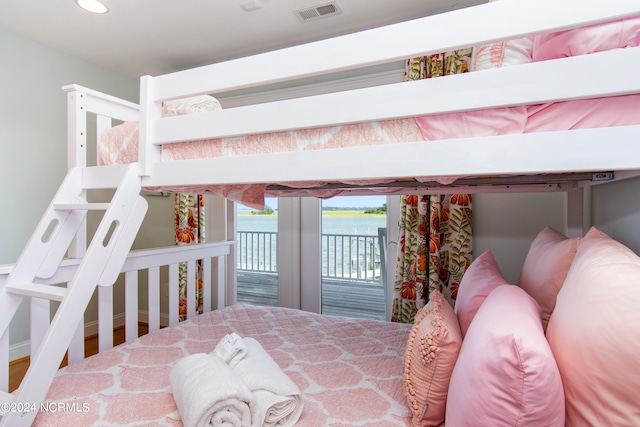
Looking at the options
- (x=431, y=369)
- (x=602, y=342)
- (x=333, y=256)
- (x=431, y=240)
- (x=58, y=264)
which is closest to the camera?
(x=602, y=342)

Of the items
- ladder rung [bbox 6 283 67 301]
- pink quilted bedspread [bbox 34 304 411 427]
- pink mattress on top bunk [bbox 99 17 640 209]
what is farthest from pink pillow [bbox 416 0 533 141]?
ladder rung [bbox 6 283 67 301]

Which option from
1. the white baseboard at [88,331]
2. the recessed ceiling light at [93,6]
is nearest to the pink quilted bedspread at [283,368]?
the white baseboard at [88,331]

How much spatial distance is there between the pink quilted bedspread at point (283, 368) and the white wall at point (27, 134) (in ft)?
5.68

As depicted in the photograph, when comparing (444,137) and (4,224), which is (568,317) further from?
(4,224)

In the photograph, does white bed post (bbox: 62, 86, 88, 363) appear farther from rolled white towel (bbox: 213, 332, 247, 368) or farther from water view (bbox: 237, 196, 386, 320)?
water view (bbox: 237, 196, 386, 320)

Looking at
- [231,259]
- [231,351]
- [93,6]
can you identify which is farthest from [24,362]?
[93,6]

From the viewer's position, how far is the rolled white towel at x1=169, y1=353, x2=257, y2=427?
103cm

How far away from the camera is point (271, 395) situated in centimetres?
113

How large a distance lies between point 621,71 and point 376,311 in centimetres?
263

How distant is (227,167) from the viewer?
1.32 m

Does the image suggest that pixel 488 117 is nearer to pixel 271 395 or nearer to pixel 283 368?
pixel 271 395

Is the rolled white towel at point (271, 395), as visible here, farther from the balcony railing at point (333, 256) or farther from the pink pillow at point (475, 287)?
the balcony railing at point (333, 256)

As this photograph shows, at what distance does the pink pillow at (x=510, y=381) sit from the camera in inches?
28.7

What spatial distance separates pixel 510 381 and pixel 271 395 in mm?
680
